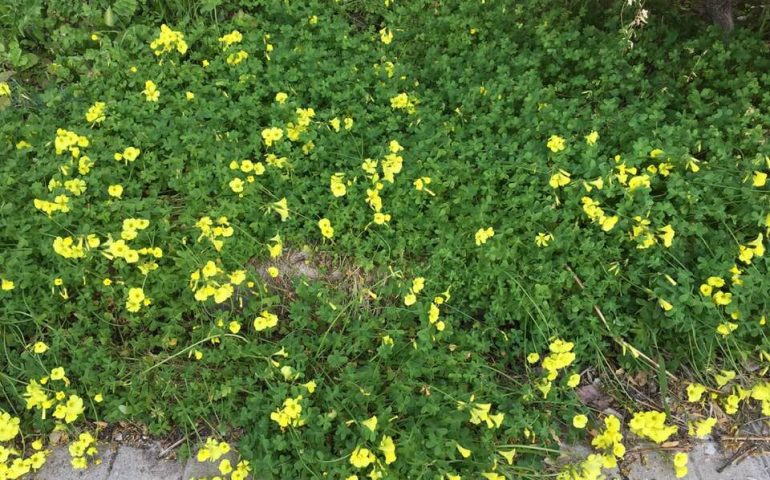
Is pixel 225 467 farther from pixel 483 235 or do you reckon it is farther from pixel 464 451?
pixel 483 235

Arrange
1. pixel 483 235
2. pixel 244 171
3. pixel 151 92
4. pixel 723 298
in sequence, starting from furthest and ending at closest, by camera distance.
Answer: pixel 151 92
pixel 244 171
pixel 483 235
pixel 723 298

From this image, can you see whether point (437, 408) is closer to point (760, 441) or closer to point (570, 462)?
point (570, 462)

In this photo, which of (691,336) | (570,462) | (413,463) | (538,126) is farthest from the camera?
(538,126)

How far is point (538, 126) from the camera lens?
3.31 m

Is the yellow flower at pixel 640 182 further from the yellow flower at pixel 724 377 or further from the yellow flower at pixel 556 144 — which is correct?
the yellow flower at pixel 724 377

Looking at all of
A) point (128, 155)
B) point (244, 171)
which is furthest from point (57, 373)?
point (244, 171)

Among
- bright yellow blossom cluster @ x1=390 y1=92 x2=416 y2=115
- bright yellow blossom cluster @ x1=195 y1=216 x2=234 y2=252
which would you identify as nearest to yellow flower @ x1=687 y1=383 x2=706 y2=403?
bright yellow blossom cluster @ x1=390 y1=92 x2=416 y2=115

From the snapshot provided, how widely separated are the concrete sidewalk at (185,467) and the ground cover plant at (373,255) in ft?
0.40

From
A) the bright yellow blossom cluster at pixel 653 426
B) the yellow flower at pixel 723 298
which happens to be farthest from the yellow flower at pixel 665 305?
the bright yellow blossom cluster at pixel 653 426

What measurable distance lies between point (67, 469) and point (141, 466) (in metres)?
0.32

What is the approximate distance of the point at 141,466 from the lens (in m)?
2.69

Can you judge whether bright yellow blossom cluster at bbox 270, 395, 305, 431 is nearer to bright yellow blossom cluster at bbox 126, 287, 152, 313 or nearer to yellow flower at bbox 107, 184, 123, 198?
bright yellow blossom cluster at bbox 126, 287, 152, 313

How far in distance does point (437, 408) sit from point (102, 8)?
330cm

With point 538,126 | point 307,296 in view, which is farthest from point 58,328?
point 538,126
